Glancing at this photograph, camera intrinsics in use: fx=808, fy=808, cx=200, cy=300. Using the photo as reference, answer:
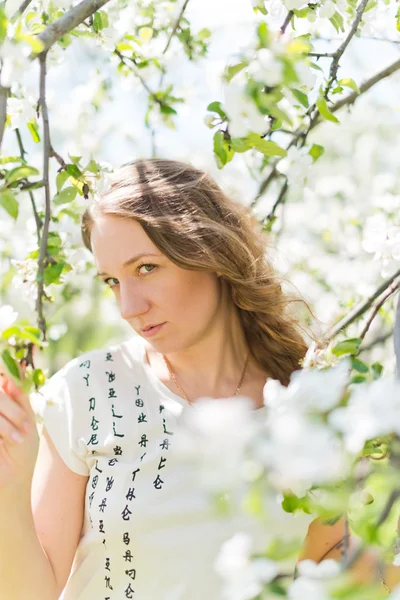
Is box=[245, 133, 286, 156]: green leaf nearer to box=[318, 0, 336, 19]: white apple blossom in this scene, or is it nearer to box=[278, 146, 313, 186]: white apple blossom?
box=[318, 0, 336, 19]: white apple blossom

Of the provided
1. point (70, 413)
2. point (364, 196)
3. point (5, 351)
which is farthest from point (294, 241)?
point (5, 351)

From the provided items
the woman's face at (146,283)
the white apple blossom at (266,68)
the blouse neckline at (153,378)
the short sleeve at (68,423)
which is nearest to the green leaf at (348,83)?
the woman's face at (146,283)

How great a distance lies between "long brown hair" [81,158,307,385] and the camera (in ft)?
5.06

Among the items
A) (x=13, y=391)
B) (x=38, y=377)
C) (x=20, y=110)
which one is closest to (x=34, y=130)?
(x=20, y=110)

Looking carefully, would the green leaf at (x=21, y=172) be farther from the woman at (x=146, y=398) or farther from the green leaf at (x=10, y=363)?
the woman at (x=146, y=398)

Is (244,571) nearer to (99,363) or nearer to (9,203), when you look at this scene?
(9,203)

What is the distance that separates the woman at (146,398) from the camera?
1.50 meters

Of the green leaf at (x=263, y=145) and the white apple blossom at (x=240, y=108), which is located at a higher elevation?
the white apple blossom at (x=240, y=108)

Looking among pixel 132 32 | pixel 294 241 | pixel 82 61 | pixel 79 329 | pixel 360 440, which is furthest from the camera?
pixel 79 329

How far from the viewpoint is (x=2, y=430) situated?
1.12 m

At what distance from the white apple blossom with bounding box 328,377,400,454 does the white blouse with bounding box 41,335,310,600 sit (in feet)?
2.95

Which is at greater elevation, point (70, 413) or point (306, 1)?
point (306, 1)

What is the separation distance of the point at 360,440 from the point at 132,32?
1.62m

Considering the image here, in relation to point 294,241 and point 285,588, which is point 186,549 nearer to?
point 285,588
